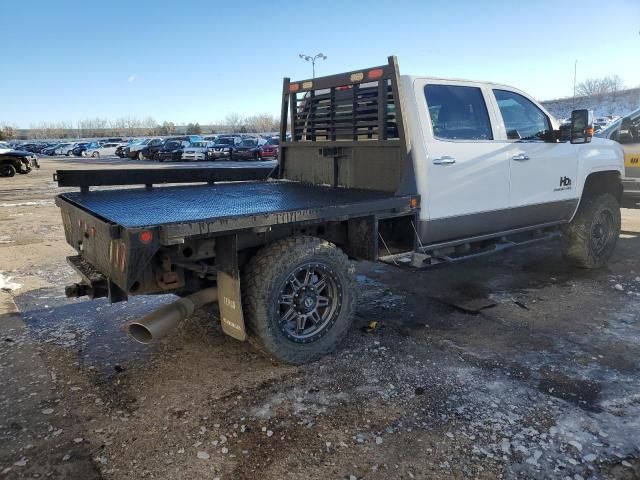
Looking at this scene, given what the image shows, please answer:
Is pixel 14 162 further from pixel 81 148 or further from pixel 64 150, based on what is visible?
pixel 64 150

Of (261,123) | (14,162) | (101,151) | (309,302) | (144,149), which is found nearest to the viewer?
(309,302)

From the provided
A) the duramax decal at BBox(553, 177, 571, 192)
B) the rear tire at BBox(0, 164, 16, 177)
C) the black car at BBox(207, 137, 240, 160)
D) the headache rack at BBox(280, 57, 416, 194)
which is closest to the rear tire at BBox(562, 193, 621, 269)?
the duramax decal at BBox(553, 177, 571, 192)

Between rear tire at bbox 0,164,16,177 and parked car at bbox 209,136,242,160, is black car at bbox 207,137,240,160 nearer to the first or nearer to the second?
parked car at bbox 209,136,242,160

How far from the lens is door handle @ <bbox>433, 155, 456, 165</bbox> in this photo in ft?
15.7

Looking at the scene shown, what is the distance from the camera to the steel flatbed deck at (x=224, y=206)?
3385mm

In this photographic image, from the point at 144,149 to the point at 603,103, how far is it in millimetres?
55934

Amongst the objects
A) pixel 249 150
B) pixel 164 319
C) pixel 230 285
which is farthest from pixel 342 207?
pixel 249 150

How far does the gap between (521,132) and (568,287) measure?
1.91m

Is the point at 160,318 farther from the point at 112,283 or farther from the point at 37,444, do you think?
the point at 37,444

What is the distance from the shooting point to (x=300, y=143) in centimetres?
598

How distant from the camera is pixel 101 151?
52688mm

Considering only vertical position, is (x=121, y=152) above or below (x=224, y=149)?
below

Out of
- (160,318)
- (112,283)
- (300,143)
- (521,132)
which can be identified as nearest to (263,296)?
(160,318)

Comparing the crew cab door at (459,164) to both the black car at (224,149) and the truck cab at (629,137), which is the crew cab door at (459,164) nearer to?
the truck cab at (629,137)
